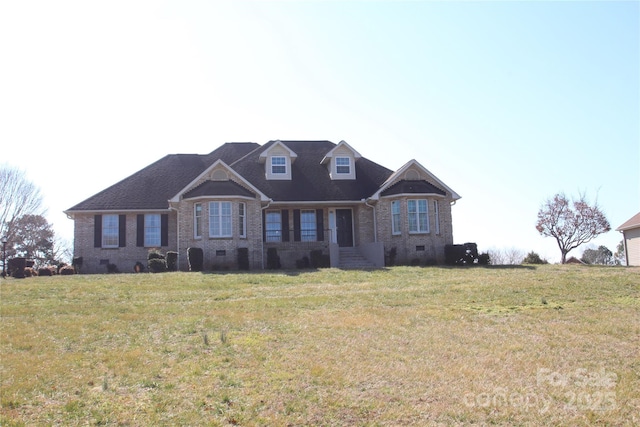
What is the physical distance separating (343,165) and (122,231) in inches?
498

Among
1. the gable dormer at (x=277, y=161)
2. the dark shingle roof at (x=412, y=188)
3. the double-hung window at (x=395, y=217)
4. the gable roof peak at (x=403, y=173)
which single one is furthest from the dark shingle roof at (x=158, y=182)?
the double-hung window at (x=395, y=217)

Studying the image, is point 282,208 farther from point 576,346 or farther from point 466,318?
point 576,346

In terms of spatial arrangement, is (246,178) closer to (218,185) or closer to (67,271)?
(218,185)

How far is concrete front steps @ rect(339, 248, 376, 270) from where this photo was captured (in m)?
29.1

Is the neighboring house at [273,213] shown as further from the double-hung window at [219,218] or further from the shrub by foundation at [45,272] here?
the shrub by foundation at [45,272]

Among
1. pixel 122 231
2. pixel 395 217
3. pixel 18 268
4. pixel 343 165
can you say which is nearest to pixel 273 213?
pixel 343 165

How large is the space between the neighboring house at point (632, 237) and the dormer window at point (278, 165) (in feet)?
75.6

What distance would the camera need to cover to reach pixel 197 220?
28.4 m

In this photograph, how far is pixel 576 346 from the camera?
10.1 meters

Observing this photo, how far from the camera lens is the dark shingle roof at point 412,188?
29.4 m

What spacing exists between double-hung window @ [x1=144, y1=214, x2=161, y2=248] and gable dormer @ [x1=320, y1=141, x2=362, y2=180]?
393 inches

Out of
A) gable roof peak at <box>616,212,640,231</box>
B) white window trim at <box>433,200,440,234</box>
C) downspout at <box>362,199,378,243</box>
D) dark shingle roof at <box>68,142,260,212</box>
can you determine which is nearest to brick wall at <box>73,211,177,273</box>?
dark shingle roof at <box>68,142,260,212</box>

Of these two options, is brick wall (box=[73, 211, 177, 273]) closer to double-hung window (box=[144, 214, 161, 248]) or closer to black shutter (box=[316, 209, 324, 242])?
double-hung window (box=[144, 214, 161, 248])

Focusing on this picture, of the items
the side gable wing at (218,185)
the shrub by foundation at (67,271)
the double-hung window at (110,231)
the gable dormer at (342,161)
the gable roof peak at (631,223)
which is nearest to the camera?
the side gable wing at (218,185)
